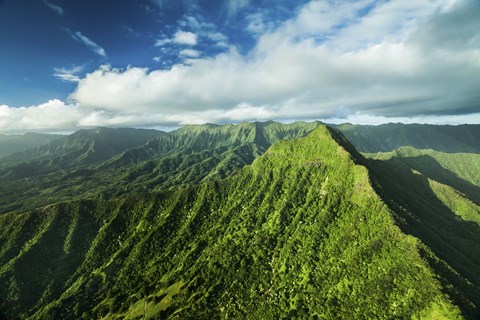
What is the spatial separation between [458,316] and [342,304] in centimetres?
6478

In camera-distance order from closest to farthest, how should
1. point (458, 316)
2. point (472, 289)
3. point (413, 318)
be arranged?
point (458, 316) → point (413, 318) → point (472, 289)

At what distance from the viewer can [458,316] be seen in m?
156

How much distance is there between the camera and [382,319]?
17400cm

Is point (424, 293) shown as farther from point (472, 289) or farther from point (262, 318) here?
point (262, 318)

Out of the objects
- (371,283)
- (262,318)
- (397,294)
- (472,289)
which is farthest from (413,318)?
(262,318)

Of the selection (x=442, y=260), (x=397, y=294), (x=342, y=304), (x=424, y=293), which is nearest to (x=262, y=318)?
(x=342, y=304)

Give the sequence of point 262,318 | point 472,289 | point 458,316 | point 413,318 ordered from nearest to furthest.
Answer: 1. point 458,316
2. point 413,318
3. point 472,289
4. point 262,318

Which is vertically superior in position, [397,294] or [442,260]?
[442,260]

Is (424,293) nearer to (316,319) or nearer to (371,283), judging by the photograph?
(371,283)

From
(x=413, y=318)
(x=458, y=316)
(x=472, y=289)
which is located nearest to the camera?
(x=458, y=316)

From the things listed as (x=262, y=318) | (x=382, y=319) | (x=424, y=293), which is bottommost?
(x=262, y=318)

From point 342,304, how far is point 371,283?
26.5 m

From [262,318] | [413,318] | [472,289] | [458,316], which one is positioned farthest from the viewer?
[262,318]

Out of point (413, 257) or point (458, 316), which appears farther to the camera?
point (413, 257)
